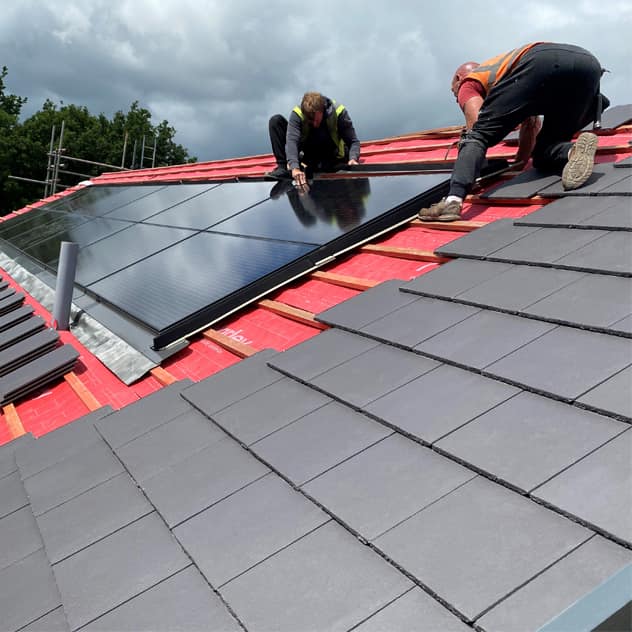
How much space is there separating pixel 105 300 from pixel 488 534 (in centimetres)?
393

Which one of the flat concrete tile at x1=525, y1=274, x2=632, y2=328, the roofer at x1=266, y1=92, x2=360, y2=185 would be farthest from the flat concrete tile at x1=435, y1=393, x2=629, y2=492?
the roofer at x1=266, y1=92, x2=360, y2=185

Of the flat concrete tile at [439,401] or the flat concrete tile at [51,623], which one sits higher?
the flat concrete tile at [439,401]

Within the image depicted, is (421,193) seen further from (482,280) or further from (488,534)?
(488,534)

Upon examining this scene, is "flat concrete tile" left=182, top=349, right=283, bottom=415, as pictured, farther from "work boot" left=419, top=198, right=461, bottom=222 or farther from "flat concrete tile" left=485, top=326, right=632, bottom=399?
"work boot" left=419, top=198, right=461, bottom=222

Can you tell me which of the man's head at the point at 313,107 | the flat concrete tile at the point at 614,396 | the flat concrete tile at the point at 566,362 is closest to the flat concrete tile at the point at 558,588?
the flat concrete tile at the point at 614,396

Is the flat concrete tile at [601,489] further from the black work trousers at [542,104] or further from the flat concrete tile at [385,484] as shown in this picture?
the black work trousers at [542,104]

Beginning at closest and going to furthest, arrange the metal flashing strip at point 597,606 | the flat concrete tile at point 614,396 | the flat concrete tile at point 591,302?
the metal flashing strip at point 597,606, the flat concrete tile at point 614,396, the flat concrete tile at point 591,302

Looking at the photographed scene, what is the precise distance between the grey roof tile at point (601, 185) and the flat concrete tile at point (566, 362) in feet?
4.72

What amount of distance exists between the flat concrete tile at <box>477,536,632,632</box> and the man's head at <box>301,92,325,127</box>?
5546 millimetres

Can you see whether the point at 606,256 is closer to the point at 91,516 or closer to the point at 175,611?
the point at 175,611

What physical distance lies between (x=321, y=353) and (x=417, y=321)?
0.47 meters

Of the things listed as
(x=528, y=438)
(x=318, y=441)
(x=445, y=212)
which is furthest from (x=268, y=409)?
(x=445, y=212)

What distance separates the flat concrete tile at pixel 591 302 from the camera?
2043 mm

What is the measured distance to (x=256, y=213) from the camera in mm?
5219
